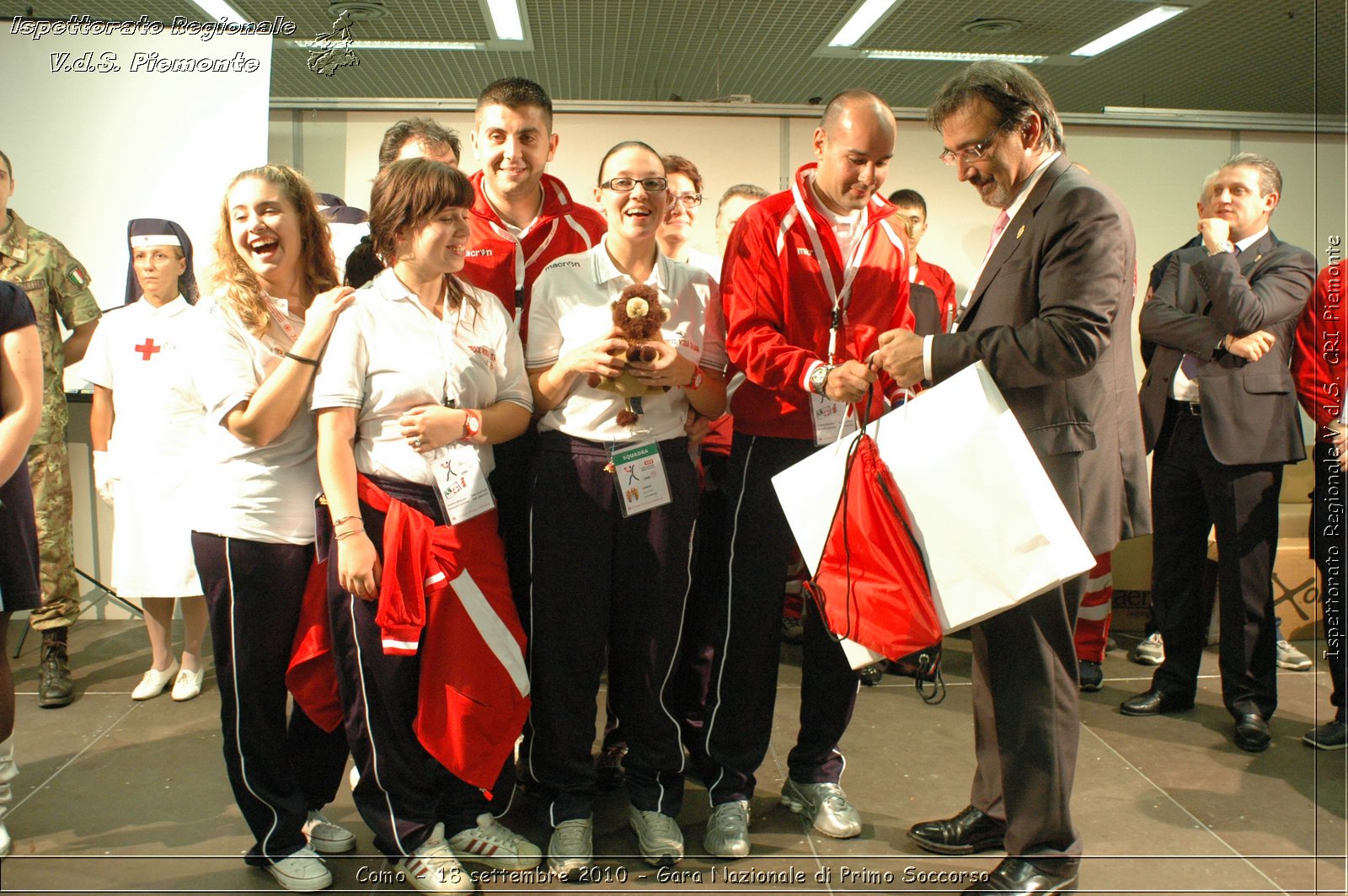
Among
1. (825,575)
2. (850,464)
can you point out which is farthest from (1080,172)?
(825,575)

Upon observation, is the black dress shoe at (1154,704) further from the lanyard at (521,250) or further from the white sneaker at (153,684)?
the white sneaker at (153,684)

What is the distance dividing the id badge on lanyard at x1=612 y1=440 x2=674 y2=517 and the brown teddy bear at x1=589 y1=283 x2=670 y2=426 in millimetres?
88

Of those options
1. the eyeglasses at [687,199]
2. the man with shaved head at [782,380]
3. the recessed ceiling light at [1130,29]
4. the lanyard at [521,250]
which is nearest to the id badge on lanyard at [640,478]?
the man with shaved head at [782,380]

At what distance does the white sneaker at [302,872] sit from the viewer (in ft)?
7.08

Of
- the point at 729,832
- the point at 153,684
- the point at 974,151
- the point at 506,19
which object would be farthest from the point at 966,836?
the point at 506,19

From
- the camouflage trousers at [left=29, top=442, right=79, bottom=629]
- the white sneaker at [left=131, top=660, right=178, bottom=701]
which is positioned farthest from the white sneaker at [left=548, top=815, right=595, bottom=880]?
the camouflage trousers at [left=29, top=442, right=79, bottom=629]

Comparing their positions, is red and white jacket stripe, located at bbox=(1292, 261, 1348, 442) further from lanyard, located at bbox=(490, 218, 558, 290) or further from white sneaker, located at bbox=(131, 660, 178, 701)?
white sneaker, located at bbox=(131, 660, 178, 701)

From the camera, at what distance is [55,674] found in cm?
342

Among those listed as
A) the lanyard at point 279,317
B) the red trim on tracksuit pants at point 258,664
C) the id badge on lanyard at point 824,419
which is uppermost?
the lanyard at point 279,317

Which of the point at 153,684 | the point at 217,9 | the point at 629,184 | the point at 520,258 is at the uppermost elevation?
the point at 217,9

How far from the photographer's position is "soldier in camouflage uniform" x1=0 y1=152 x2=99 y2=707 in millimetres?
3416

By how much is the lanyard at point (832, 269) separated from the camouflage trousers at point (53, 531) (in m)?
2.93

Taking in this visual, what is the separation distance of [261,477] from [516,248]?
0.89m

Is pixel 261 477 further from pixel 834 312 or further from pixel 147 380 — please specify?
pixel 147 380
